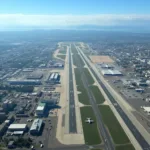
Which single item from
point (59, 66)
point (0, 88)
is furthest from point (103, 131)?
point (59, 66)

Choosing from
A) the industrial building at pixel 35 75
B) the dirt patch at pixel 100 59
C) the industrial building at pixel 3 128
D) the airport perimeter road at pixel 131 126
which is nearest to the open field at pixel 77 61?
the dirt patch at pixel 100 59

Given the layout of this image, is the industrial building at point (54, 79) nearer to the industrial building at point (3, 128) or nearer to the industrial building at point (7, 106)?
the industrial building at point (7, 106)

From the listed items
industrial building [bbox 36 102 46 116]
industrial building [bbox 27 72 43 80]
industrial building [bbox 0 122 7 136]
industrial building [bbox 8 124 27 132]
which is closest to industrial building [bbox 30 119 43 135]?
industrial building [bbox 8 124 27 132]

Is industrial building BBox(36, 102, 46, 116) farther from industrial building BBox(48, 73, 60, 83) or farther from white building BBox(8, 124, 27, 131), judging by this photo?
industrial building BBox(48, 73, 60, 83)

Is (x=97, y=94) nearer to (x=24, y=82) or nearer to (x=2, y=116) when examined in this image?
(x=24, y=82)

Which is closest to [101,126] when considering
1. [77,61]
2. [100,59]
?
[77,61]
